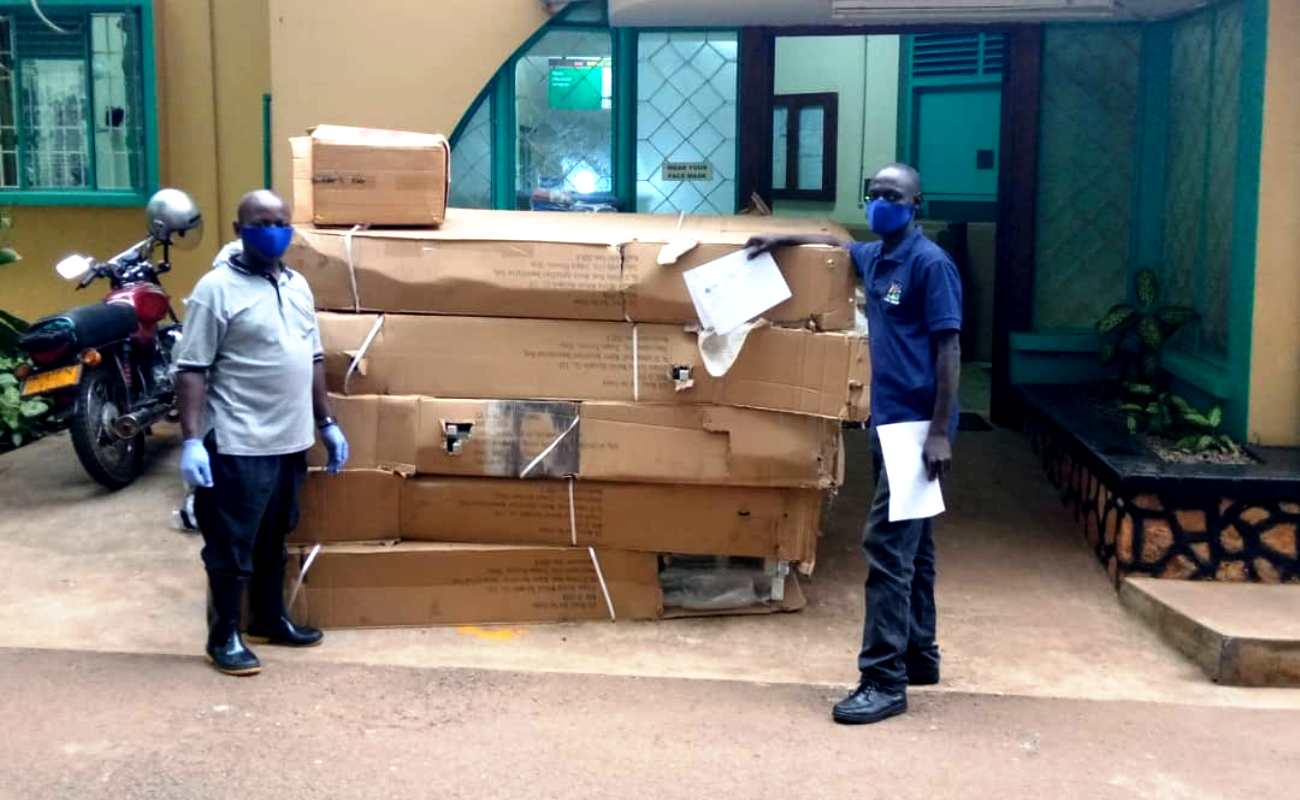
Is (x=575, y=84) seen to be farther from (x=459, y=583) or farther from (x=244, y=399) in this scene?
(x=244, y=399)

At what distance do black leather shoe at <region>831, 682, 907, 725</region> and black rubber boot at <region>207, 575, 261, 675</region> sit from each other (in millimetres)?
1947

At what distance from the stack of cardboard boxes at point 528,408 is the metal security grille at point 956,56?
601 centimetres

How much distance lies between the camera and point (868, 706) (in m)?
4.36

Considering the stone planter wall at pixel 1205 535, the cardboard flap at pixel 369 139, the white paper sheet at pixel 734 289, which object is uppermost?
the cardboard flap at pixel 369 139

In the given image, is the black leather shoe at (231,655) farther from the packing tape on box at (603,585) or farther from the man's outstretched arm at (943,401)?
the man's outstretched arm at (943,401)

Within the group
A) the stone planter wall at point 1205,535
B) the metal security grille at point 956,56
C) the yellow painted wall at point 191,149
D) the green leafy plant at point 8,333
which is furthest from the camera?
the metal security grille at point 956,56

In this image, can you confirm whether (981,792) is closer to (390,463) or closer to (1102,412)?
(390,463)

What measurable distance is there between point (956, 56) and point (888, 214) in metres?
6.95

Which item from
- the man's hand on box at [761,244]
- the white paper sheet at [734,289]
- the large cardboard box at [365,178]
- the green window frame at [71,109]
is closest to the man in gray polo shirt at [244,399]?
the large cardboard box at [365,178]

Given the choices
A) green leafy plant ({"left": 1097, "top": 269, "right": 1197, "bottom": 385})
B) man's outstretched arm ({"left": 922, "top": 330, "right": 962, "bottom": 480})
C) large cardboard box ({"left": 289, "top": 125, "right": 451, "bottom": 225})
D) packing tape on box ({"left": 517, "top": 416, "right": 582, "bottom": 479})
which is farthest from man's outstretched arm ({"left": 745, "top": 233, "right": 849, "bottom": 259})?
green leafy plant ({"left": 1097, "top": 269, "right": 1197, "bottom": 385})

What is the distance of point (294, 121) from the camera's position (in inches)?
294

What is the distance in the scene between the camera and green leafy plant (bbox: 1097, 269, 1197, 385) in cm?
667

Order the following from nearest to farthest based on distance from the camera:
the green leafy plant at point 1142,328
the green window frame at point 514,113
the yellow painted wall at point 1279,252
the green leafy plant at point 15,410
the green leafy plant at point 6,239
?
the yellow painted wall at point 1279,252 < the green leafy plant at point 1142,328 < the green leafy plant at point 15,410 < the green window frame at point 514,113 < the green leafy plant at point 6,239

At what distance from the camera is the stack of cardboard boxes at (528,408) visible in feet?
16.3
